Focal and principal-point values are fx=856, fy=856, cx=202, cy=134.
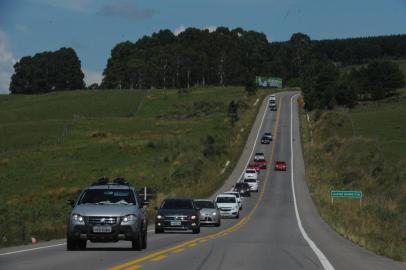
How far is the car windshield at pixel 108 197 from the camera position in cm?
2198

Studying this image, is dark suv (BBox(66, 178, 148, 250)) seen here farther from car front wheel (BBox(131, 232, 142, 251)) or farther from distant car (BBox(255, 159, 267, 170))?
distant car (BBox(255, 159, 267, 170))

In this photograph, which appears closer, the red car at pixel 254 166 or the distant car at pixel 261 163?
the red car at pixel 254 166

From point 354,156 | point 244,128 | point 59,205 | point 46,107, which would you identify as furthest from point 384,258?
point 46,107

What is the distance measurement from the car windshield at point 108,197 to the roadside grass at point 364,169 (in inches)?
270

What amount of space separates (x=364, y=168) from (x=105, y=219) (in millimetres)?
62693

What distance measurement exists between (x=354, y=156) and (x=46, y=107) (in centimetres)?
8694

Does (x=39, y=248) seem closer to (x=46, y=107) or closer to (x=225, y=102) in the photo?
(x=225, y=102)

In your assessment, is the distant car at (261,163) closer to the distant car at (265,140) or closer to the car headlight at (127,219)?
the distant car at (265,140)

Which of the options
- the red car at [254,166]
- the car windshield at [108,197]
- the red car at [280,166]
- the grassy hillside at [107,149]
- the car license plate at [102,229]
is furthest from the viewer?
the red car at [280,166]

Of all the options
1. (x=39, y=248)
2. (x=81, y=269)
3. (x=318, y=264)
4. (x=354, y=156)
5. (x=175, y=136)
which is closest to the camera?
(x=81, y=269)

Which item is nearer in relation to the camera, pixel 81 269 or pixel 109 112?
pixel 81 269

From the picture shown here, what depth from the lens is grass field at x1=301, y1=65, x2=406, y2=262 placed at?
126 ft

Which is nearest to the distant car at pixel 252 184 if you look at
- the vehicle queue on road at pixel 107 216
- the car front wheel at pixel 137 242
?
the vehicle queue on road at pixel 107 216

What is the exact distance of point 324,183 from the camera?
75.4 m
